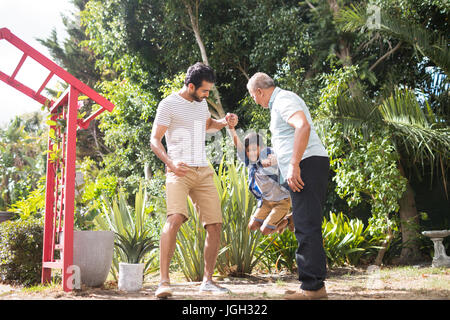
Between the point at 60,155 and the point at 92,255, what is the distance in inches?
43.9

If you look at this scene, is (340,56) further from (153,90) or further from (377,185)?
(153,90)

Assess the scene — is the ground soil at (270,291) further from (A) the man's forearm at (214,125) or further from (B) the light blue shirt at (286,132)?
(A) the man's forearm at (214,125)

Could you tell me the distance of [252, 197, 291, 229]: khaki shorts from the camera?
365 centimetres

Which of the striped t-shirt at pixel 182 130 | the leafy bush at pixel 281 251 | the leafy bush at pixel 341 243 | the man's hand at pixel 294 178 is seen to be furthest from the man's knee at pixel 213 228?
the leafy bush at pixel 341 243

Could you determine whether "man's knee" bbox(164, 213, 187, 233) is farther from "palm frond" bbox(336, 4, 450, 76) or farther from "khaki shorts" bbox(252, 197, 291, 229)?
"palm frond" bbox(336, 4, 450, 76)

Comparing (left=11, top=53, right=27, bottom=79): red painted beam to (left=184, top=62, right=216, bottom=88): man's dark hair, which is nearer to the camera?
(left=184, top=62, right=216, bottom=88): man's dark hair

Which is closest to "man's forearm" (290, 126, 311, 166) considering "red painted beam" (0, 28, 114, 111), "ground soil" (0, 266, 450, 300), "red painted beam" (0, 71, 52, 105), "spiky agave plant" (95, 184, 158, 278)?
"ground soil" (0, 266, 450, 300)

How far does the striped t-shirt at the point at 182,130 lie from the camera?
3141 mm

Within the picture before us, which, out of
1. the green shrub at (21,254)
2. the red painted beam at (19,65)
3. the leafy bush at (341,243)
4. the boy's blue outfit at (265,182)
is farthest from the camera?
the leafy bush at (341,243)

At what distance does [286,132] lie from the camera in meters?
2.78

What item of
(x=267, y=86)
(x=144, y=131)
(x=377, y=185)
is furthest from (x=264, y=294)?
(x=144, y=131)

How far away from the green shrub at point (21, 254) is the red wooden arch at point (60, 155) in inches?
19.8

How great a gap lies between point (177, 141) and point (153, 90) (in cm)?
775

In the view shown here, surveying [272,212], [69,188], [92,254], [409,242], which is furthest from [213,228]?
[409,242]
